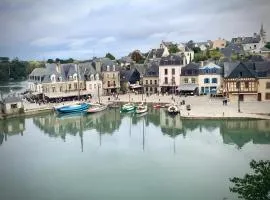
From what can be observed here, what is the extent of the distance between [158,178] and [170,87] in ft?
69.1

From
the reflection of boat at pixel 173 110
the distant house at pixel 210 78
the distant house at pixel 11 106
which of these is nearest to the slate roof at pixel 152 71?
the distant house at pixel 210 78

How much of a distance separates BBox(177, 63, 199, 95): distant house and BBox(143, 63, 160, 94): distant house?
9.29 ft

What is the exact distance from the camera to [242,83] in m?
27.2

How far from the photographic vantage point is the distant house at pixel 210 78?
102 ft

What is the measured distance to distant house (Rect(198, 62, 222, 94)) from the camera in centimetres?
3103

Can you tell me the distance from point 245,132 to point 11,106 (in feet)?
55.0

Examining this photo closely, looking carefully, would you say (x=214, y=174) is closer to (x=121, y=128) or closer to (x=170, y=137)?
(x=170, y=137)

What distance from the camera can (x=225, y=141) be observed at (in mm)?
18969

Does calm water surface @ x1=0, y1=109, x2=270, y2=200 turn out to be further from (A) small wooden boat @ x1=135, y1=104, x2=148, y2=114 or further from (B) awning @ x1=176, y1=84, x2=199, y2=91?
(B) awning @ x1=176, y1=84, x2=199, y2=91

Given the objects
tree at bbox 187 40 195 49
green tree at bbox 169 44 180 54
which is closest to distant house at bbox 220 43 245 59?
green tree at bbox 169 44 180 54

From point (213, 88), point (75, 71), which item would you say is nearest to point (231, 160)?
point (213, 88)

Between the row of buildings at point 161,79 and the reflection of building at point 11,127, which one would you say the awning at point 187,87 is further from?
the reflection of building at point 11,127

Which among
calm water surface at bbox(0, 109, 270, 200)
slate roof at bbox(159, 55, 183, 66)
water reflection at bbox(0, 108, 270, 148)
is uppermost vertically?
slate roof at bbox(159, 55, 183, 66)

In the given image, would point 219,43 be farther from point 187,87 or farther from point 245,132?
point 245,132
